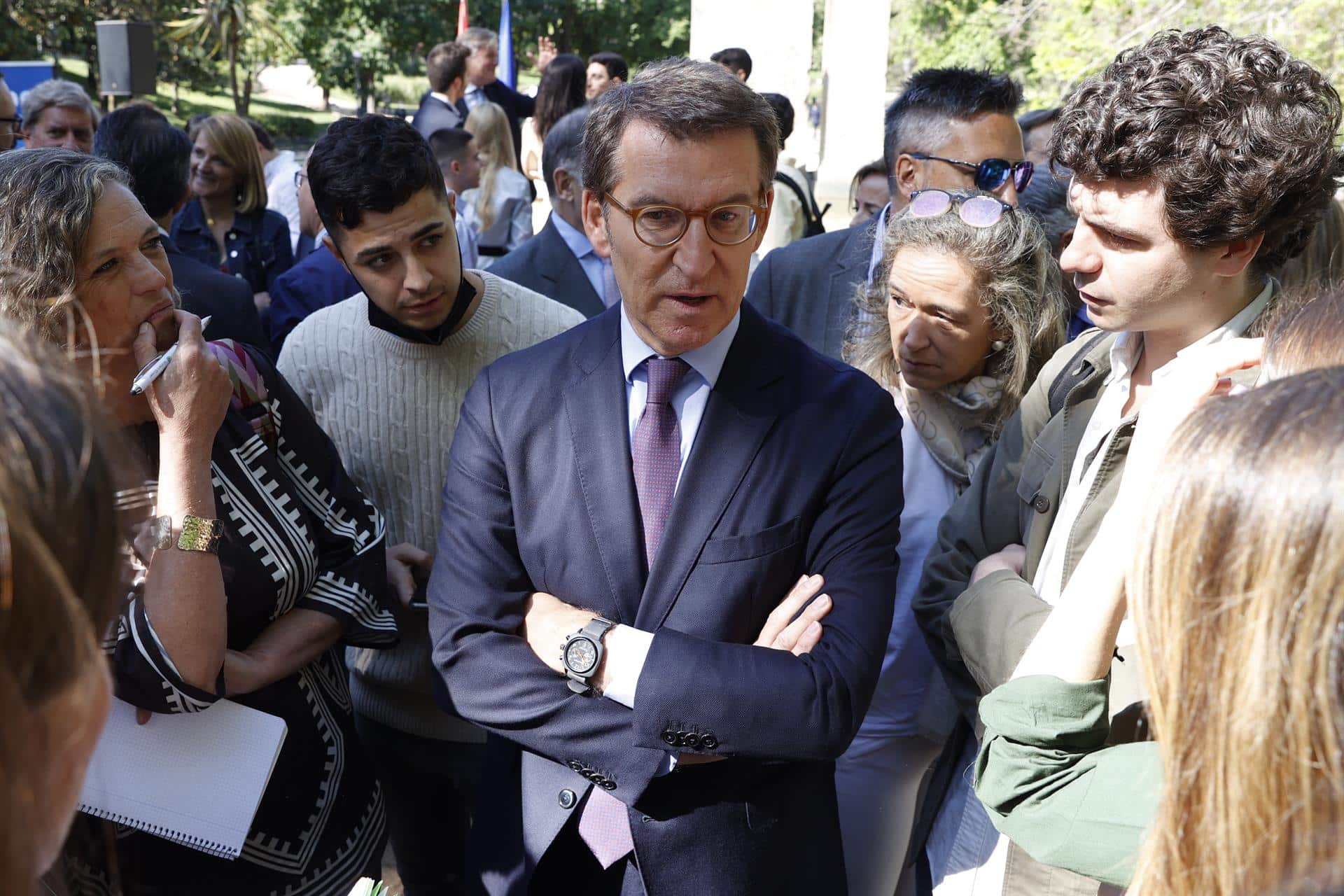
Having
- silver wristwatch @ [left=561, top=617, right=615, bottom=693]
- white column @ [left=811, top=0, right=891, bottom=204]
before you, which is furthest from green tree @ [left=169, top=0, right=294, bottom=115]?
silver wristwatch @ [left=561, top=617, right=615, bottom=693]

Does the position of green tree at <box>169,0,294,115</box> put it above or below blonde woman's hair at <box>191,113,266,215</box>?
above

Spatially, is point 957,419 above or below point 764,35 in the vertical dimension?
below

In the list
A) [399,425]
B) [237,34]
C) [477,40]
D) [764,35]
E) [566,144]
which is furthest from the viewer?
[237,34]

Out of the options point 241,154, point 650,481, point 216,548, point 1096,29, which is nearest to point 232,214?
point 241,154

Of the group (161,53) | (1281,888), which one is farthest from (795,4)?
(161,53)

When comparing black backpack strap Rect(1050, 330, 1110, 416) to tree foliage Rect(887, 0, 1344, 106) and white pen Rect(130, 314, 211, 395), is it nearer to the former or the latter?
white pen Rect(130, 314, 211, 395)

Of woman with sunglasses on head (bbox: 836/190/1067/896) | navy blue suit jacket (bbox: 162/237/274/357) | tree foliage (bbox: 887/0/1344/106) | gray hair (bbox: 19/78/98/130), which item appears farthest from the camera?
tree foliage (bbox: 887/0/1344/106)

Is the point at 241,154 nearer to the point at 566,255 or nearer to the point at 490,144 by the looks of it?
the point at 490,144

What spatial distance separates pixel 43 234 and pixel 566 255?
2287 mm

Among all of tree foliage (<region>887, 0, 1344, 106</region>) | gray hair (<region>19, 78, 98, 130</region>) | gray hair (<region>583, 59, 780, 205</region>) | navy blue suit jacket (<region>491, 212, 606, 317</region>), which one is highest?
tree foliage (<region>887, 0, 1344, 106</region>)

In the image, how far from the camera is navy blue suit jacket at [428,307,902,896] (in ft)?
5.85

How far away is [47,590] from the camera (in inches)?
33.3

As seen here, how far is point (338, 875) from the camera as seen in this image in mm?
2148

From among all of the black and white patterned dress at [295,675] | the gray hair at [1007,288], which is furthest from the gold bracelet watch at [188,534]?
the gray hair at [1007,288]
